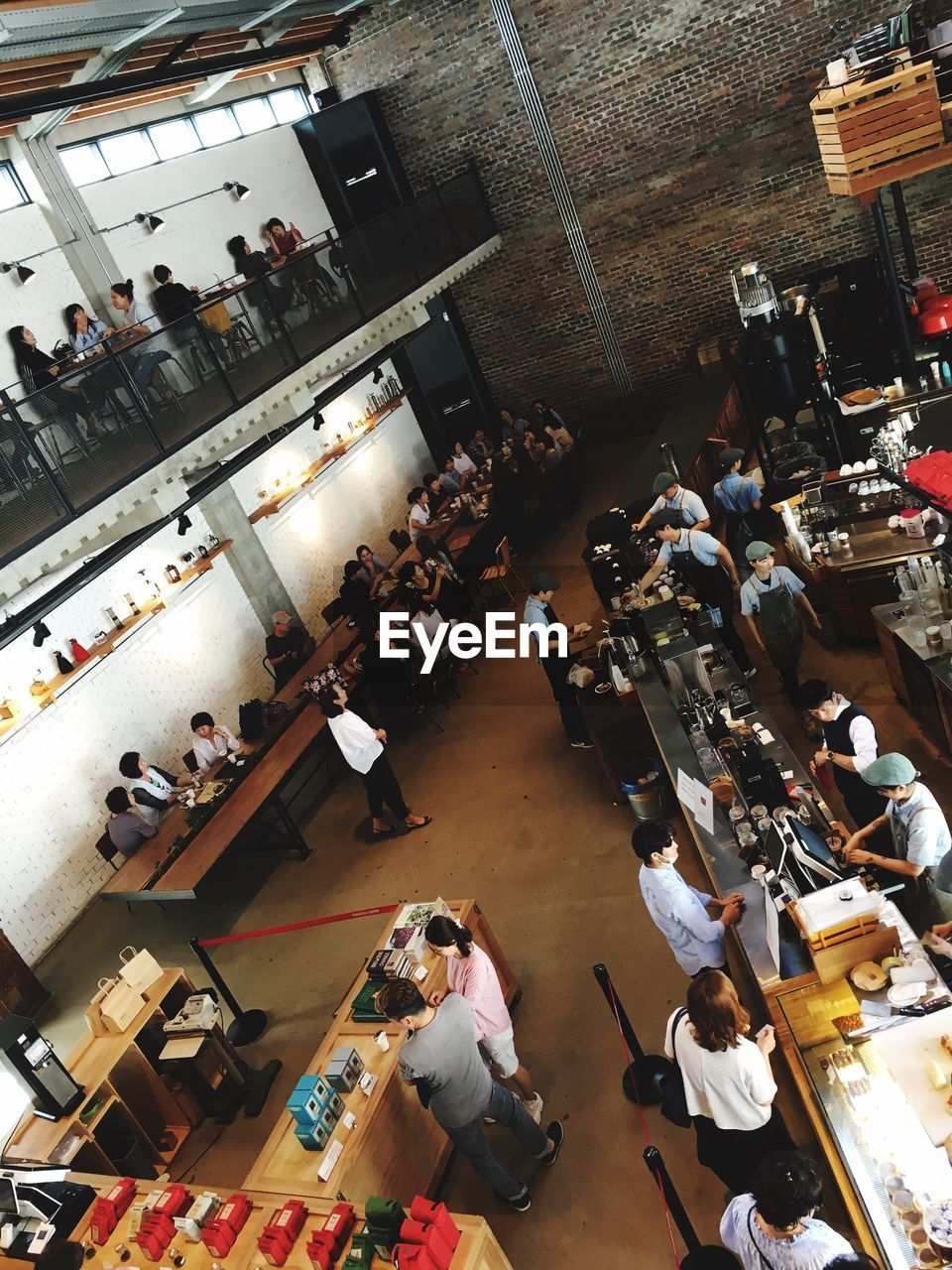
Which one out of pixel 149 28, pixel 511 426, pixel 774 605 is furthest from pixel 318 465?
pixel 774 605

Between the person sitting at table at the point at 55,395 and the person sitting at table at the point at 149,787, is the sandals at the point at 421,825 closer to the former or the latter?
the person sitting at table at the point at 149,787

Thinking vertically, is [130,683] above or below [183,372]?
below

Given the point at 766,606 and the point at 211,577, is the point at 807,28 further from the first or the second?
the point at 211,577

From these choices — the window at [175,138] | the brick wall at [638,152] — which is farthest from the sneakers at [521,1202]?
the brick wall at [638,152]

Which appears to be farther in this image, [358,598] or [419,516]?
[419,516]

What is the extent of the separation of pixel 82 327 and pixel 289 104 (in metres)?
6.73

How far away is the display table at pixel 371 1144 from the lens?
4.57 metres

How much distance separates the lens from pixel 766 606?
7.27 m

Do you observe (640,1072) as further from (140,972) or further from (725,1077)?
(140,972)

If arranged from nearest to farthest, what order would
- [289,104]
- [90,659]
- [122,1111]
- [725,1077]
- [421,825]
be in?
[725,1077], [122,1111], [421,825], [90,659], [289,104]

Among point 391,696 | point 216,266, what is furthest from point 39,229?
point 391,696

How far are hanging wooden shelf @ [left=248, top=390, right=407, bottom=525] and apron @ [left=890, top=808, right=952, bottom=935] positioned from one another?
884 cm

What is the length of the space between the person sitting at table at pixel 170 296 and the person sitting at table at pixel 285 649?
3558 mm

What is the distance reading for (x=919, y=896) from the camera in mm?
4777
